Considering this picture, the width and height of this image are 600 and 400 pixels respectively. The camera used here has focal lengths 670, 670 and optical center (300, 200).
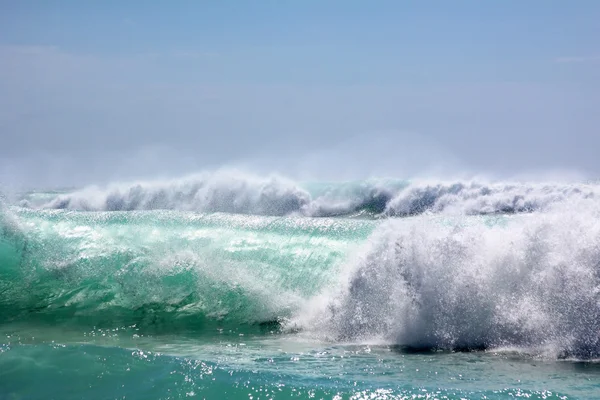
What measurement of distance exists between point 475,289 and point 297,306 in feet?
8.09

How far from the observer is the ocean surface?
18.0 feet

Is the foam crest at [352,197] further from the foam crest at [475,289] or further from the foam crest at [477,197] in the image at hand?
the foam crest at [475,289]

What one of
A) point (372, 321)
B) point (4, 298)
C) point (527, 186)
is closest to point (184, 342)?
point (372, 321)

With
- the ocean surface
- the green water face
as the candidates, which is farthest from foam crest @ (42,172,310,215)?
the green water face

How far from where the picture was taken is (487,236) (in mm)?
8102

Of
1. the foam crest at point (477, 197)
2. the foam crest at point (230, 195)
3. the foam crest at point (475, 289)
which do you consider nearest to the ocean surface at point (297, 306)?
the foam crest at point (475, 289)

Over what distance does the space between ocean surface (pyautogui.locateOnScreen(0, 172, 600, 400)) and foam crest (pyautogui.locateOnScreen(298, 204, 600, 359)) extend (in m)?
0.02

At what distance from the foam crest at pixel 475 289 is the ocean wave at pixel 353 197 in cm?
1484

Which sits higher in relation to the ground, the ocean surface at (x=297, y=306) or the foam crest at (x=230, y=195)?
the foam crest at (x=230, y=195)

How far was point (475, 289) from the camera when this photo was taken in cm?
764

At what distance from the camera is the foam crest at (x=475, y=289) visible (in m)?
7.03

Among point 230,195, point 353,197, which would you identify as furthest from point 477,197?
point 230,195

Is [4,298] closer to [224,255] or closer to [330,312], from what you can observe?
[224,255]

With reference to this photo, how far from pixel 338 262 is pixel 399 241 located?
1775 mm
